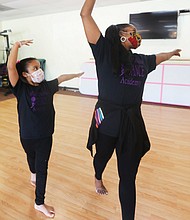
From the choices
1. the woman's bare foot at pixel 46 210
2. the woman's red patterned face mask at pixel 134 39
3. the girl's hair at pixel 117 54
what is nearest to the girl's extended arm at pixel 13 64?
the girl's hair at pixel 117 54

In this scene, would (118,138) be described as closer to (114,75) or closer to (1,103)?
(114,75)

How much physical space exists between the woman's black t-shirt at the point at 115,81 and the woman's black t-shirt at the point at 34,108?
0.43 m

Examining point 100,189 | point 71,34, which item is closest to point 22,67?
point 100,189

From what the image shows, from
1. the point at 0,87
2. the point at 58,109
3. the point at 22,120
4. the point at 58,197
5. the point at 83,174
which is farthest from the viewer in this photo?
the point at 0,87

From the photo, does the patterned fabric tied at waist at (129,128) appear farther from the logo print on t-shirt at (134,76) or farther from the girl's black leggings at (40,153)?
the girl's black leggings at (40,153)

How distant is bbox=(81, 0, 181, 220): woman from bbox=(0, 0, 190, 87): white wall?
395 cm

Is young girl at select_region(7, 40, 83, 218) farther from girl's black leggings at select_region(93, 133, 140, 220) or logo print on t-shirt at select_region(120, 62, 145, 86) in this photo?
logo print on t-shirt at select_region(120, 62, 145, 86)

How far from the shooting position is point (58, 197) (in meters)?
1.81

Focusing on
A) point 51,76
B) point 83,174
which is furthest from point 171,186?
point 51,76

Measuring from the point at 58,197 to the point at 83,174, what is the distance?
394 mm

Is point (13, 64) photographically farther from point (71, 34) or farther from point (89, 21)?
point (71, 34)

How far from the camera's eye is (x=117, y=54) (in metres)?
1.10

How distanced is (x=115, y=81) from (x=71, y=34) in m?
Result: 5.49

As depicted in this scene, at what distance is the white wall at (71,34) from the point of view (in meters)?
4.75
